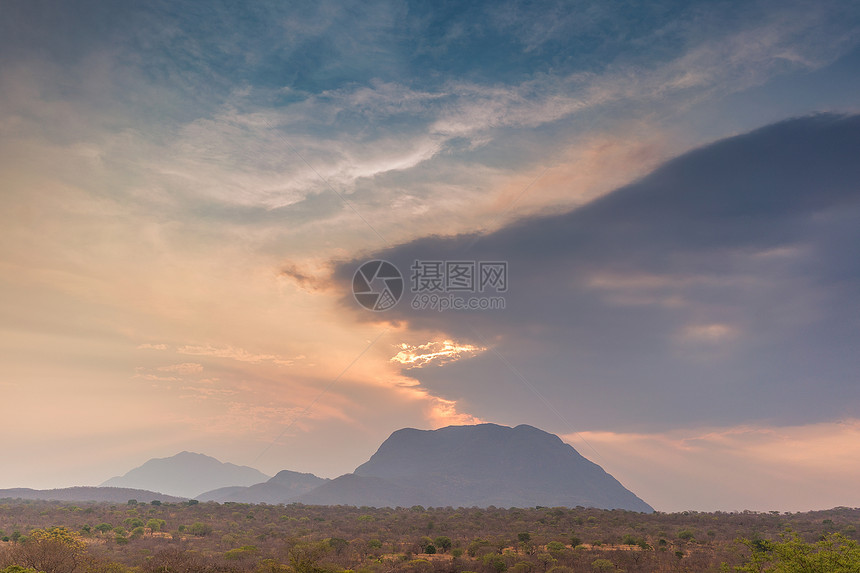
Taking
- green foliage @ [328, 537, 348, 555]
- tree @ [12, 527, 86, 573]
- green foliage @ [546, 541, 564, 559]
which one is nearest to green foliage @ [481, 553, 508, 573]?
green foliage @ [546, 541, 564, 559]

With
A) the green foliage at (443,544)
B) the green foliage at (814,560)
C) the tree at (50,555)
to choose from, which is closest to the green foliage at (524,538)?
the green foliage at (443,544)

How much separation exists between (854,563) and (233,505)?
8936 cm

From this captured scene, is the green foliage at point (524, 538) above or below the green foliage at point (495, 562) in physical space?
above

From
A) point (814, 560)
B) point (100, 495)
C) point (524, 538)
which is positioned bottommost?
point (100, 495)

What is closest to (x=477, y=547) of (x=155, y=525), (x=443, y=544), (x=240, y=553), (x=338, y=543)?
(x=443, y=544)

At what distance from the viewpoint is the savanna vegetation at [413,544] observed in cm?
3084

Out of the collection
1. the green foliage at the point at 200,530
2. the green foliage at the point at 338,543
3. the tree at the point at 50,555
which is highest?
the tree at the point at 50,555

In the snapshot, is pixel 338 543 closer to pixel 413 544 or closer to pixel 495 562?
pixel 413 544

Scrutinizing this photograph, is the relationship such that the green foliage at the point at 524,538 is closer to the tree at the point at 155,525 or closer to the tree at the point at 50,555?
the tree at the point at 50,555

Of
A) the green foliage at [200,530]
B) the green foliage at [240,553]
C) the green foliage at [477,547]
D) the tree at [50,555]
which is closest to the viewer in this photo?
the tree at [50,555]

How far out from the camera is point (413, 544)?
45.9 meters

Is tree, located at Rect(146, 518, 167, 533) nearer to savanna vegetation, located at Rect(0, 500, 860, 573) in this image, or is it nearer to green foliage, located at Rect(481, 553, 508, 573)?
savanna vegetation, located at Rect(0, 500, 860, 573)

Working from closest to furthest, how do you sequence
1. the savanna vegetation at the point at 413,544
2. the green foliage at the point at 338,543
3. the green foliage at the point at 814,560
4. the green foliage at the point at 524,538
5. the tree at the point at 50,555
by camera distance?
the green foliage at the point at 814,560
the tree at the point at 50,555
the savanna vegetation at the point at 413,544
the green foliage at the point at 338,543
the green foliage at the point at 524,538

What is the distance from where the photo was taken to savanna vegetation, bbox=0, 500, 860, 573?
30844 millimetres
